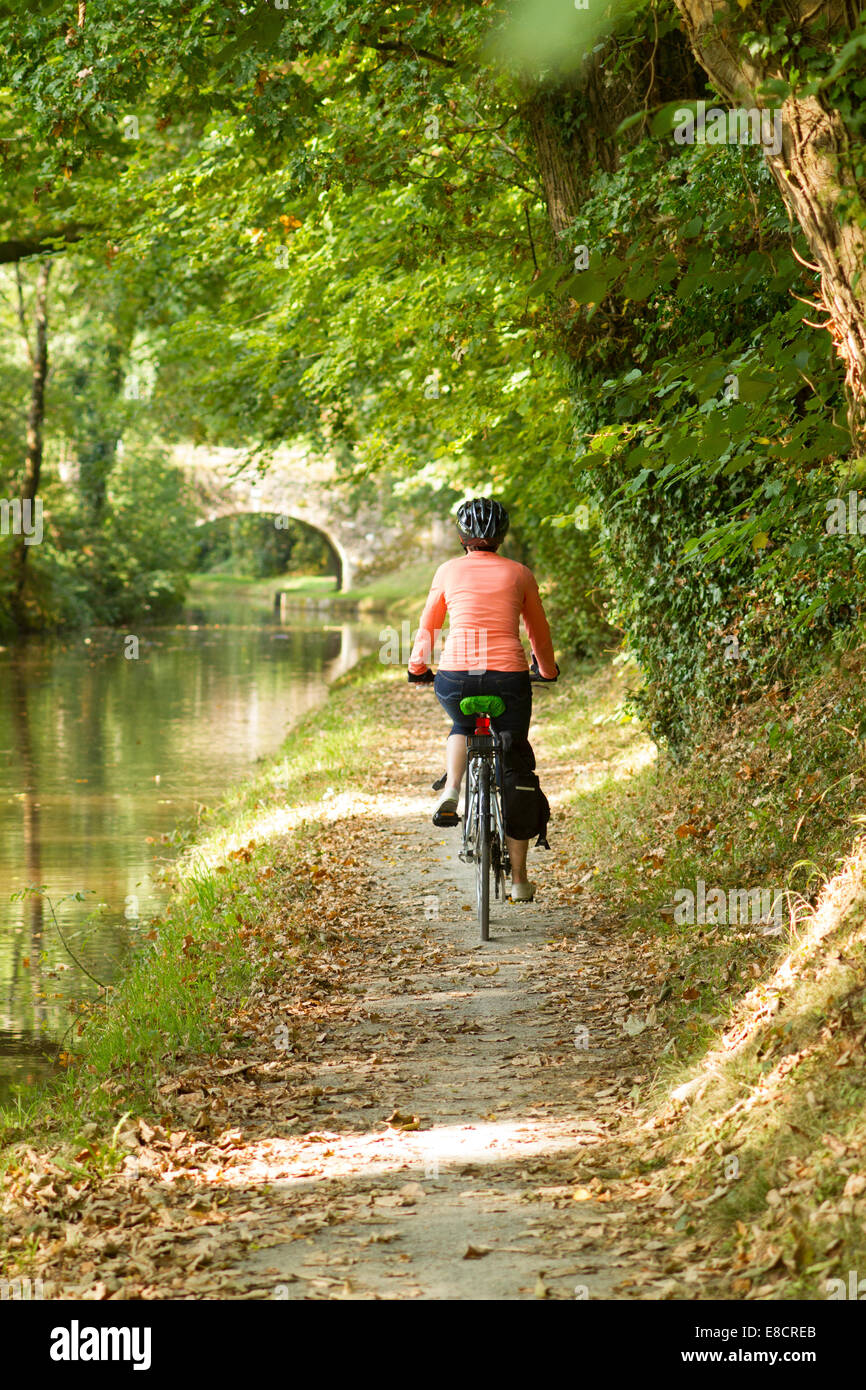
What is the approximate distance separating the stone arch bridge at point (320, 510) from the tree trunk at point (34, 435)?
11.9m

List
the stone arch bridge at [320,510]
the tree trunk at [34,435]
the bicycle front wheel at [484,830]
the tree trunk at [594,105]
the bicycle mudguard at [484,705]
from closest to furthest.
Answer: the bicycle mudguard at [484,705] → the bicycle front wheel at [484,830] → the tree trunk at [594,105] → the tree trunk at [34,435] → the stone arch bridge at [320,510]

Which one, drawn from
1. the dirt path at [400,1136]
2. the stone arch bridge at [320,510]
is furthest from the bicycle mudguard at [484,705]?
the stone arch bridge at [320,510]

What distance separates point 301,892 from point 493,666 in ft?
7.67

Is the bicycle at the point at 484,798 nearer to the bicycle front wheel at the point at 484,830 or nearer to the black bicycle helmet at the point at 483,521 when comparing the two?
the bicycle front wheel at the point at 484,830

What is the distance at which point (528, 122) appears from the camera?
10.1m

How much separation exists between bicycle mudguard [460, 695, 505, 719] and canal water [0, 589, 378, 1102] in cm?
284

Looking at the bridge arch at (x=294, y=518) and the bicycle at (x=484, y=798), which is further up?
the bridge arch at (x=294, y=518)

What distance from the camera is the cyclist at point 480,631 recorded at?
7.70m

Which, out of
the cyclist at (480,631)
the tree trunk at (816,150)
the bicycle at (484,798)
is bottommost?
the bicycle at (484,798)

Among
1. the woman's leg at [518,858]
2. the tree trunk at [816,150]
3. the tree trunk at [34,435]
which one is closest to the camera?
the tree trunk at [816,150]

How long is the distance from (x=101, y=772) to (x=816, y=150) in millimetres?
13993

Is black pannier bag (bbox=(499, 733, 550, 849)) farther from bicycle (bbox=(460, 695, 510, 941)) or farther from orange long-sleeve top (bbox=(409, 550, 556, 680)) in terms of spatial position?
orange long-sleeve top (bbox=(409, 550, 556, 680))
